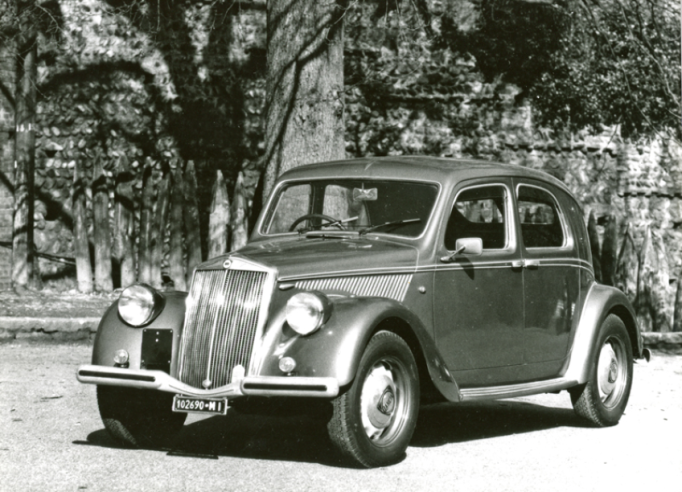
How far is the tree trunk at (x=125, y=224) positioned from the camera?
47.5ft

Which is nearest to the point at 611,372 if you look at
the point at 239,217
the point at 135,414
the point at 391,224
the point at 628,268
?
the point at 391,224

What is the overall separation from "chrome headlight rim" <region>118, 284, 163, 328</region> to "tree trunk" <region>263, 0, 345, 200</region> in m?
4.61

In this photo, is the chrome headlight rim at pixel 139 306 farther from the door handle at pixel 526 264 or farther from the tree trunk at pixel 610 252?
the tree trunk at pixel 610 252

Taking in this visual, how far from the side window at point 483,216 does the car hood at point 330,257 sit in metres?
0.61

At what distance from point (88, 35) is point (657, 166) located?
8871 millimetres

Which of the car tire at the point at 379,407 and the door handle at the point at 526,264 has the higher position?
the door handle at the point at 526,264

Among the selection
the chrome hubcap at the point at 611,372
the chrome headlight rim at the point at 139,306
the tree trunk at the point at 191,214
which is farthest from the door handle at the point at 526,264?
the tree trunk at the point at 191,214

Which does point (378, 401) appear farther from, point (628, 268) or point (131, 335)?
point (628, 268)

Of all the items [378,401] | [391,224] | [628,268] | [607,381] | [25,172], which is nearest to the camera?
[378,401]

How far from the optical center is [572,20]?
1797cm

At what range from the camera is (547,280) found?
323 inches

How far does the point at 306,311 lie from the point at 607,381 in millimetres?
3004

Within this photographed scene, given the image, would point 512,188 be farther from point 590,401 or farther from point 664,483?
point 664,483

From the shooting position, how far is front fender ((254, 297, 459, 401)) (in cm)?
629
